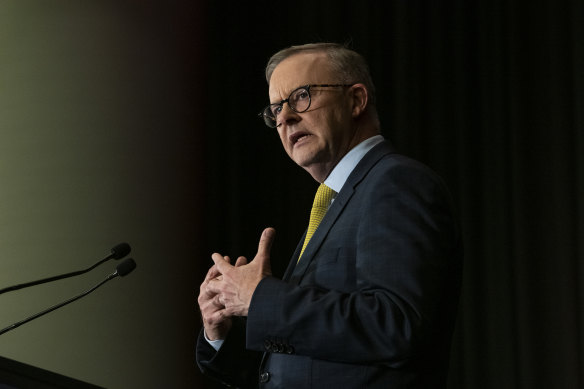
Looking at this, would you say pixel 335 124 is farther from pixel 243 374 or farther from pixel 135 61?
pixel 135 61

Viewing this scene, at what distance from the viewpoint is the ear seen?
2086 millimetres

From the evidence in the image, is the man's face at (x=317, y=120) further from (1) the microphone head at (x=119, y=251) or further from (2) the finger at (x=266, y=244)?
(1) the microphone head at (x=119, y=251)

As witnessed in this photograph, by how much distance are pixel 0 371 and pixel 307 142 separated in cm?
95

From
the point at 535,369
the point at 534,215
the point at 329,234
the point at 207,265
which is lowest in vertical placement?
the point at 535,369

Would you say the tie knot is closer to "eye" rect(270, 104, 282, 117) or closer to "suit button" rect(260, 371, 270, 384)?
"eye" rect(270, 104, 282, 117)

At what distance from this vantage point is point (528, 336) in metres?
3.73

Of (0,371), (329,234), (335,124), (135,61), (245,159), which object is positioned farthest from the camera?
(245,159)

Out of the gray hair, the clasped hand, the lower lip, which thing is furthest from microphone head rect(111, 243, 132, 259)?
the gray hair

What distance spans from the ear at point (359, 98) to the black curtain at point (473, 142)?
6.53ft

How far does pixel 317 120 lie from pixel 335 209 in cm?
33

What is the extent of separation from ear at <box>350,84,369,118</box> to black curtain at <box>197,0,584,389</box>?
199cm

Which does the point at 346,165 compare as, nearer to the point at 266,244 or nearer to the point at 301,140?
the point at 301,140

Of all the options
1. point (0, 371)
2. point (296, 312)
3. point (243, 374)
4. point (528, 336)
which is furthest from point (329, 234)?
point (528, 336)

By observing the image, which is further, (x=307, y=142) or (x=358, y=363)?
(x=307, y=142)
